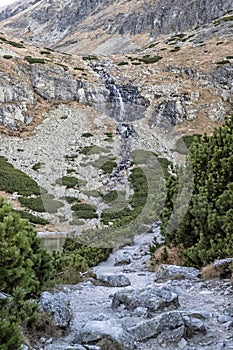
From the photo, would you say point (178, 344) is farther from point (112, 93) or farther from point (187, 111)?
point (112, 93)

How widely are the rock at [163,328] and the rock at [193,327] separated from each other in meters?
0.13

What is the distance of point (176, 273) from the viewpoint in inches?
419

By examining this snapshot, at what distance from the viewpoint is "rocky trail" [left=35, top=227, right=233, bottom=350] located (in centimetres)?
603

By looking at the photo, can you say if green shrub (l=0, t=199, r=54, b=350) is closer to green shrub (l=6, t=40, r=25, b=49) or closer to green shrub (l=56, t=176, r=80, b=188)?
green shrub (l=56, t=176, r=80, b=188)

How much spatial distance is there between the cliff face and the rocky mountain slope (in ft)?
116

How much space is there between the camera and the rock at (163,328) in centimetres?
631

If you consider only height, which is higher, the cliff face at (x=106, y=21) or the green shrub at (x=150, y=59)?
the cliff face at (x=106, y=21)

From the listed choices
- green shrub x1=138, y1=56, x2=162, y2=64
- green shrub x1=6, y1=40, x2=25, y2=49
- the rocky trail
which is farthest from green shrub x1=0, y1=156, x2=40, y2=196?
green shrub x1=138, y1=56, x2=162, y2=64

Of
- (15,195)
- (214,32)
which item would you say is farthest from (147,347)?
(214,32)

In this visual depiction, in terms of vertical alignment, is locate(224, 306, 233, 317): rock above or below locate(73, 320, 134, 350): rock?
below

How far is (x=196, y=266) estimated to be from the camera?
11031 mm

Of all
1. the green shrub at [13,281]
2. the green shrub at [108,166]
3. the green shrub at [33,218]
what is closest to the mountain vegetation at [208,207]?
the green shrub at [13,281]

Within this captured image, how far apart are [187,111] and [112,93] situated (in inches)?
363

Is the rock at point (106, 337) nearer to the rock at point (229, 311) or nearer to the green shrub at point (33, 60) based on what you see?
the rock at point (229, 311)
